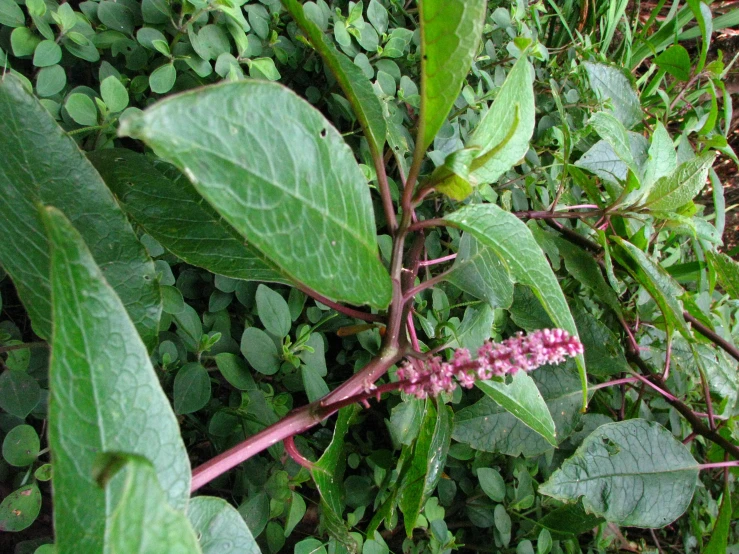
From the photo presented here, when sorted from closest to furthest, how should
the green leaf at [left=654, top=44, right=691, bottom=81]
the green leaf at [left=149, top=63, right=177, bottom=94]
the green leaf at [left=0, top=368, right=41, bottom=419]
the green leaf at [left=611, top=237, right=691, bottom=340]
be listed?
1. the green leaf at [left=0, top=368, right=41, bottom=419]
2. the green leaf at [left=149, top=63, right=177, bottom=94]
3. the green leaf at [left=611, top=237, right=691, bottom=340]
4. the green leaf at [left=654, top=44, right=691, bottom=81]

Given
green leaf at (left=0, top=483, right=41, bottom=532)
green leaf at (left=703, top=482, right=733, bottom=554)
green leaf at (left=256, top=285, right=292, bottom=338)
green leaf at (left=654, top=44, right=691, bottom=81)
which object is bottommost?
green leaf at (left=703, top=482, right=733, bottom=554)

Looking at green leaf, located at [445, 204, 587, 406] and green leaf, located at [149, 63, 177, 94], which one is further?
green leaf, located at [149, 63, 177, 94]

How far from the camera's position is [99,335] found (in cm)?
32

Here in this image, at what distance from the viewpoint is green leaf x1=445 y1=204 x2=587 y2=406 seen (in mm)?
506

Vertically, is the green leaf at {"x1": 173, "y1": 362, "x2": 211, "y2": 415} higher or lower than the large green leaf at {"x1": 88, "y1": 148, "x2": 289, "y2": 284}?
lower

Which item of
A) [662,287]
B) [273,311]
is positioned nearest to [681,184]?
[662,287]

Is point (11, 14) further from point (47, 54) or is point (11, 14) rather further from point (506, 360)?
point (506, 360)

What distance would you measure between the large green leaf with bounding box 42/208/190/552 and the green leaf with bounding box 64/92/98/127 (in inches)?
14.7

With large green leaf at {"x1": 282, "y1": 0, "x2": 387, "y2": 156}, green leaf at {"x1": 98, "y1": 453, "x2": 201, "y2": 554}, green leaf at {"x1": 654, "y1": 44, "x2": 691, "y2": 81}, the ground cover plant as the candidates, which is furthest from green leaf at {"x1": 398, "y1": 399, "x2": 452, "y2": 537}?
green leaf at {"x1": 654, "y1": 44, "x2": 691, "y2": 81}

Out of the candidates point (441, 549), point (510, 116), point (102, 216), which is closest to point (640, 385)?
point (441, 549)

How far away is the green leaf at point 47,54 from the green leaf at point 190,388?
0.37 metres

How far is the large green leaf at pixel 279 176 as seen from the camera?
1.03 ft

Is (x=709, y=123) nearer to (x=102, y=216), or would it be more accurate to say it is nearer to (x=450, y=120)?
(x=450, y=120)

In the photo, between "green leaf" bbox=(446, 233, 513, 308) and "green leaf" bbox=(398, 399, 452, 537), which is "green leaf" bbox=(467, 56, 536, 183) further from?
"green leaf" bbox=(398, 399, 452, 537)
